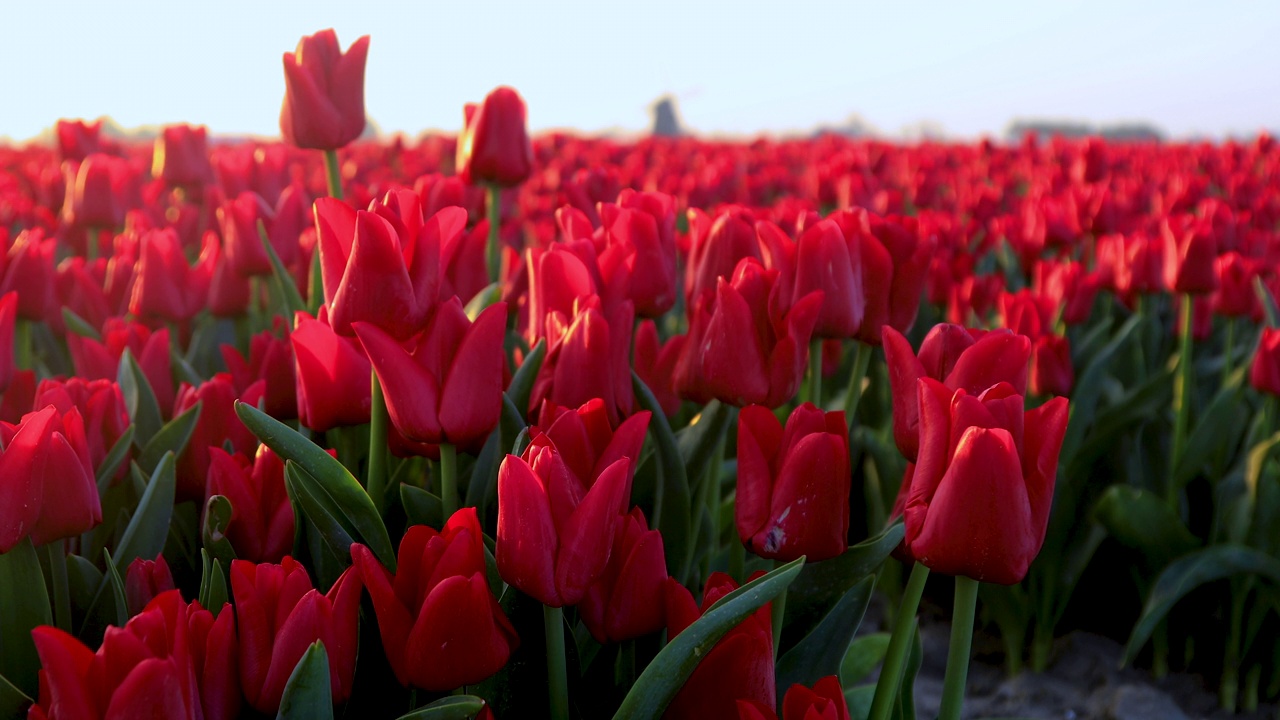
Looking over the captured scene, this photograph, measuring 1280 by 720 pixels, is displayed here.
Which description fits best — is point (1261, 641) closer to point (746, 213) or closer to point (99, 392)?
point (746, 213)

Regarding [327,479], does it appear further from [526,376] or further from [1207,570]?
[1207,570]

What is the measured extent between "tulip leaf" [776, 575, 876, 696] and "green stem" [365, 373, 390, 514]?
48 cm

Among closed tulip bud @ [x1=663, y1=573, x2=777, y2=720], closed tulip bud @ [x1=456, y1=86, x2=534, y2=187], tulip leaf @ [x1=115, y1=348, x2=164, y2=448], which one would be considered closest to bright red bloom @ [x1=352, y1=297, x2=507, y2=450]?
closed tulip bud @ [x1=663, y1=573, x2=777, y2=720]

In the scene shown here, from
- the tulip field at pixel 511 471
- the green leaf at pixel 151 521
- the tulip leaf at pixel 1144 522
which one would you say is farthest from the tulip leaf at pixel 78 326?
the tulip leaf at pixel 1144 522

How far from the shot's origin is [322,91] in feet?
5.82

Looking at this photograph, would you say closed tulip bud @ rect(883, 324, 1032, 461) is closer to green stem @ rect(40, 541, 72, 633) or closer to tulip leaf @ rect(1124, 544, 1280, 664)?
green stem @ rect(40, 541, 72, 633)

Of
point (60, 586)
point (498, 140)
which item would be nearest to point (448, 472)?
point (60, 586)

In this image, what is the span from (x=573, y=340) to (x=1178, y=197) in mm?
3603

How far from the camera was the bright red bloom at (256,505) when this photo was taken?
3.52ft

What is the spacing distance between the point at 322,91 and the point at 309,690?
1287mm

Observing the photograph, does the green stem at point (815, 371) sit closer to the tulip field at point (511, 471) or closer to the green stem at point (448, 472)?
the tulip field at point (511, 471)

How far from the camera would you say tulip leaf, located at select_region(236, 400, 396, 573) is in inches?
35.9

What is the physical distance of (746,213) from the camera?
1.62 meters

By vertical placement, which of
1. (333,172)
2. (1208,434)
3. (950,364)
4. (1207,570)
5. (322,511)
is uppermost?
(333,172)
